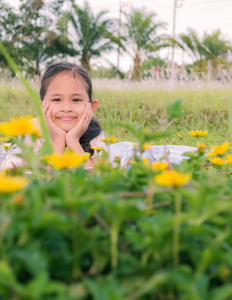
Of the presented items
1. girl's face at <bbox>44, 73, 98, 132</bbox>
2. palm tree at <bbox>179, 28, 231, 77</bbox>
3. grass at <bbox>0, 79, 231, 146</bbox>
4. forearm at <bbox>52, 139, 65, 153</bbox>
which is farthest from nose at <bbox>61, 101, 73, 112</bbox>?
palm tree at <bbox>179, 28, 231, 77</bbox>

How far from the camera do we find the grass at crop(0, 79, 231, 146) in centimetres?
397

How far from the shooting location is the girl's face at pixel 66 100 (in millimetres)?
2490

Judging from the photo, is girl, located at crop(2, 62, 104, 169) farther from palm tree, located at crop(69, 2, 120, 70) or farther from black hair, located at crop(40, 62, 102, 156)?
palm tree, located at crop(69, 2, 120, 70)

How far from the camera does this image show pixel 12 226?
0.39 m

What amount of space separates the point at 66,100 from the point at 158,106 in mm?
2338

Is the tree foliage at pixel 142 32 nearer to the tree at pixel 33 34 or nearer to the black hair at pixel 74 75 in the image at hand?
the tree at pixel 33 34

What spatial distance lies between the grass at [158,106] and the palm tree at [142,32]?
36.6ft

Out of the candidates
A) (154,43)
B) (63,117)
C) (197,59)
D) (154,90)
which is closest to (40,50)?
(154,43)

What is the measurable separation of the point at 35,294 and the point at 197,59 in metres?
17.9

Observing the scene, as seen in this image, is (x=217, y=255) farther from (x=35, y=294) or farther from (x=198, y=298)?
(x=35, y=294)

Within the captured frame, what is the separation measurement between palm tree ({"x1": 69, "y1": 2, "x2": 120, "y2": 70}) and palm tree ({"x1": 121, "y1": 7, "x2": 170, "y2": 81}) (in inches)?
37.3

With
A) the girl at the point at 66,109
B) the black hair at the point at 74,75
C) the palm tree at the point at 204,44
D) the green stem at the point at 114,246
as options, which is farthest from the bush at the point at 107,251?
the palm tree at the point at 204,44

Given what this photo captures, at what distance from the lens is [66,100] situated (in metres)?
2.49

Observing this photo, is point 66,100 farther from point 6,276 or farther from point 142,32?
point 142,32
